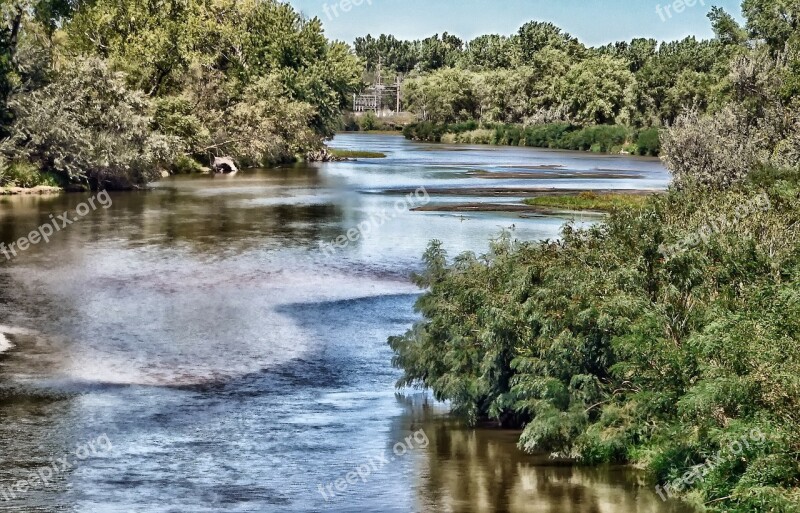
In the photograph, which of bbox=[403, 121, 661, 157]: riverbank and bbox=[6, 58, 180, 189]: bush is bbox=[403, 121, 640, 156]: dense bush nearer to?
bbox=[403, 121, 661, 157]: riverbank

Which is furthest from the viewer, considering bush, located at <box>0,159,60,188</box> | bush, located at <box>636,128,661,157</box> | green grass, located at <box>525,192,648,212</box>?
bush, located at <box>636,128,661,157</box>

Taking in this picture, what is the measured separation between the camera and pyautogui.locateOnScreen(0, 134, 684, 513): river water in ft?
57.3

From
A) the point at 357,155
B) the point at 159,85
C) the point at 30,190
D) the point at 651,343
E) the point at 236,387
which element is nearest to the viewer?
the point at 651,343

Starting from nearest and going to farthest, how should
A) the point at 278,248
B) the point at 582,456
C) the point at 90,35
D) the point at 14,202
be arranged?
the point at 582,456
the point at 278,248
the point at 14,202
the point at 90,35

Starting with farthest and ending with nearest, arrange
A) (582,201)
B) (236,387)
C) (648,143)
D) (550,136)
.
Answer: (550,136) < (648,143) < (582,201) < (236,387)

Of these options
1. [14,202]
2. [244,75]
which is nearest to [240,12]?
[244,75]

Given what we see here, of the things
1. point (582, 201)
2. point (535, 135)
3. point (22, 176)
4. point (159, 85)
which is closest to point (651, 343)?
point (582, 201)

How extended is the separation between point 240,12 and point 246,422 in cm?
8975

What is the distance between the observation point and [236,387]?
24000 millimetres

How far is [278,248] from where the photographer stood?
46.4m

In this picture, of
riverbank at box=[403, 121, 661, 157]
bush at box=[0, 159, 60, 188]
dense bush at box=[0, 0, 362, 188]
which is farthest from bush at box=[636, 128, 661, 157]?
bush at box=[0, 159, 60, 188]

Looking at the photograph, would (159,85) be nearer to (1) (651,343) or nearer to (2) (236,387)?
(2) (236,387)

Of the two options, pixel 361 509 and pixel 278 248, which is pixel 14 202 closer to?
pixel 278 248

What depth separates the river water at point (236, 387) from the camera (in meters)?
17.5
